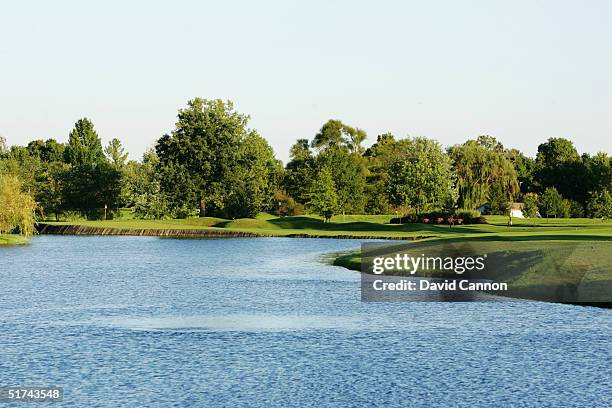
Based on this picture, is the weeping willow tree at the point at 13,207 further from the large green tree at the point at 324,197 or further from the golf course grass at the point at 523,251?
the large green tree at the point at 324,197

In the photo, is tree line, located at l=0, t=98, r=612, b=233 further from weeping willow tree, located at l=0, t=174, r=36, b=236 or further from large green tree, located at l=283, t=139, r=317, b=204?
weeping willow tree, located at l=0, t=174, r=36, b=236

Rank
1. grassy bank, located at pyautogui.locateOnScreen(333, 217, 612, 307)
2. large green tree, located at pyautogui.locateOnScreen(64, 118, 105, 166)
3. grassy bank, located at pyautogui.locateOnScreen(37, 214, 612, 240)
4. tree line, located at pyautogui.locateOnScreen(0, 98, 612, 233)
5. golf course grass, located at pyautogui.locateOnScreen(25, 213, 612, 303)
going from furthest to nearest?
large green tree, located at pyautogui.locateOnScreen(64, 118, 105, 166), tree line, located at pyautogui.locateOnScreen(0, 98, 612, 233), grassy bank, located at pyautogui.locateOnScreen(37, 214, 612, 240), golf course grass, located at pyautogui.locateOnScreen(25, 213, 612, 303), grassy bank, located at pyautogui.locateOnScreen(333, 217, 612, 307)

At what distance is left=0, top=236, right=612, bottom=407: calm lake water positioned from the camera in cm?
2216

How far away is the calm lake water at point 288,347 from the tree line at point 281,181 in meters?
75.7

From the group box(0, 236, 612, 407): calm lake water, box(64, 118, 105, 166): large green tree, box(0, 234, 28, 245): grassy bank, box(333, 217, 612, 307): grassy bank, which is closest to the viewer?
box(0, 236, 612, 407): calm lake water

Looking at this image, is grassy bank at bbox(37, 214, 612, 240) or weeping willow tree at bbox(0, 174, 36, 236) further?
grassy bank at bbox(37, 214, 612, 240)

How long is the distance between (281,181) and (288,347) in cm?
14380

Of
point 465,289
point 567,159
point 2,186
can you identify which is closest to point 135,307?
point 465,289

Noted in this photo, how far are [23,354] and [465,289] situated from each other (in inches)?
929

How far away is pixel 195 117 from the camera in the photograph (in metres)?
134

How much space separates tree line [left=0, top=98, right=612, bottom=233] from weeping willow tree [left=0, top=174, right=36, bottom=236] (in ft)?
98.8

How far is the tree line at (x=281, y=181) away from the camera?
125 meters

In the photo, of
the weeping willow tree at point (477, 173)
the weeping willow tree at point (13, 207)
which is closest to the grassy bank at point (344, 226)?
the weeping willow tree at point (477, 173)

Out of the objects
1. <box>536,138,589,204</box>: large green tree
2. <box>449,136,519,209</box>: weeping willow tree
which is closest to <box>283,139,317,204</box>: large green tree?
<box>449,136,519,209</box>: weeping willow tree
